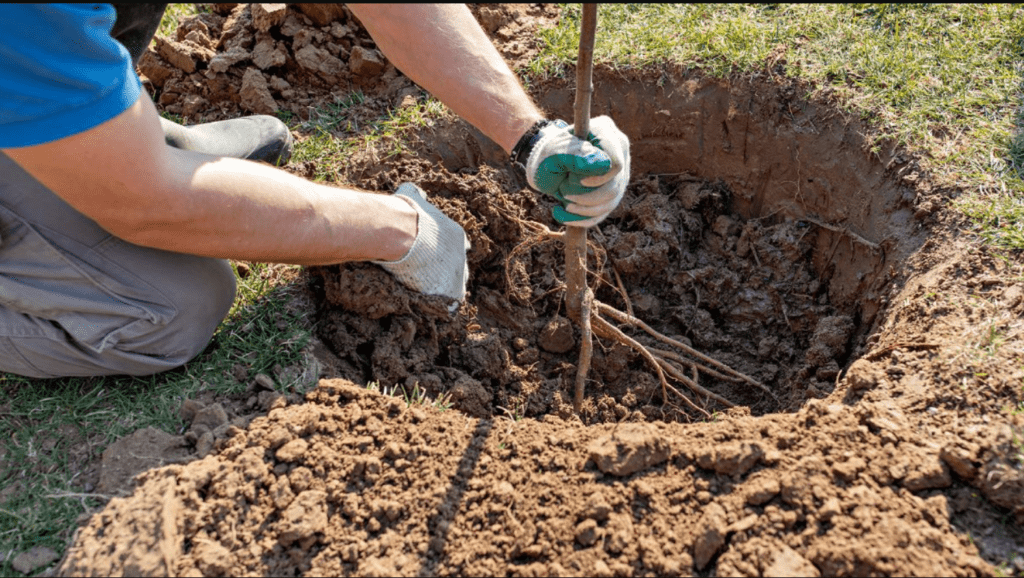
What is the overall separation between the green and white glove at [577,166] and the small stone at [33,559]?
5.39 ft

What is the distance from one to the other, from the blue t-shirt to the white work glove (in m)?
0.97

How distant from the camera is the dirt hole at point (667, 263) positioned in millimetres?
2551

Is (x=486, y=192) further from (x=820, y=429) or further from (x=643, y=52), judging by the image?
(x=820, y=429)

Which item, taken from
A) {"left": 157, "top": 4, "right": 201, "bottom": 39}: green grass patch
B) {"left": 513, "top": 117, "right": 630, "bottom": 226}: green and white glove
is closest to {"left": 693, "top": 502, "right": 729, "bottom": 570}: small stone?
{"left": 513, "top": 117, "right": 630, "bottom": 226}: green and white glove

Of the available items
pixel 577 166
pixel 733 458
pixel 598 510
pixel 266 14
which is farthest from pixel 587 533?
pixel 266 14

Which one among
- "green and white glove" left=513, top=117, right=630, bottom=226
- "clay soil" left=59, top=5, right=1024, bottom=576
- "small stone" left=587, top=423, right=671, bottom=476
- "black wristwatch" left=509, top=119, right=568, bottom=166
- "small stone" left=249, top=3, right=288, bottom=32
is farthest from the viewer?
"small stone" left=249, top=3, right=288, bottom=32

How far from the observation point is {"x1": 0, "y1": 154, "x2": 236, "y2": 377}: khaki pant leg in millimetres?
2180

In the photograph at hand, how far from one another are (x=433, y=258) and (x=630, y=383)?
90 cm

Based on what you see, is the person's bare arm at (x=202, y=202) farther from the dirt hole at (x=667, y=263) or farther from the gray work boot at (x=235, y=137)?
the gray work boot at (x=235, y=137)

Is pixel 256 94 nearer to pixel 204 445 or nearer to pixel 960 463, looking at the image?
pixel 204 445

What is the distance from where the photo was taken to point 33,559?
1855 millimetres

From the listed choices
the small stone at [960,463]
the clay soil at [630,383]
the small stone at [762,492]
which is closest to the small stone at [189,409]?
the clay soil at [630,383]

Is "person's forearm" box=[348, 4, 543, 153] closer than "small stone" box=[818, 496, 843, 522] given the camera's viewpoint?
No

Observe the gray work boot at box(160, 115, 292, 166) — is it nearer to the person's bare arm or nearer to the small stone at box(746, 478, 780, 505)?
the person's bare arm
